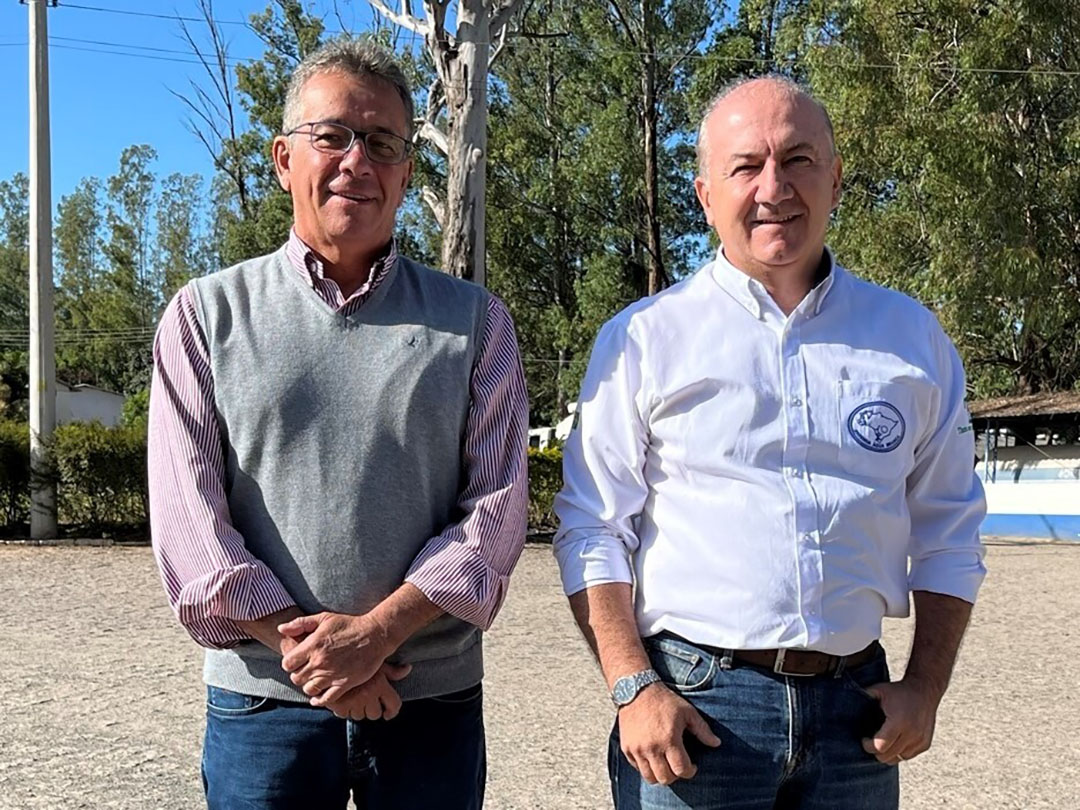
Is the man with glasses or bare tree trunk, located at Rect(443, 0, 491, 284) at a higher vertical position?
bare tree trunk, located at Rect(443, 0, 491, 284)

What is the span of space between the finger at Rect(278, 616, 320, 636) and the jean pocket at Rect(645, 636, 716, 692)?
2.07 ft

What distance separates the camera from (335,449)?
2041 mm

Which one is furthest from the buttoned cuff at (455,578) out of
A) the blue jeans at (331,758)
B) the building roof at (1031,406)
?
the building roof at (1031,406)

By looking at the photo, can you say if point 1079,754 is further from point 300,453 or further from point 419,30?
point 419,30

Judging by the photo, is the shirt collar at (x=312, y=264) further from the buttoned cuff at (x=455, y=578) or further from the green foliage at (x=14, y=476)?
the green foliage at (x=14, y=476)

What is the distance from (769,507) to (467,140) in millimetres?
10945

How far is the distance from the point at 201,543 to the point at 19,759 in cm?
338

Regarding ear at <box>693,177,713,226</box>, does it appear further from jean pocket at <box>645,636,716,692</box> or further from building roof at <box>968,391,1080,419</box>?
building roof at <box>968,391,1080,419</box>

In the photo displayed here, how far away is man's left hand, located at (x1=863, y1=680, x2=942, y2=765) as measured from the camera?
1.98m

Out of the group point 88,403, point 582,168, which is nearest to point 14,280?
point 88,403

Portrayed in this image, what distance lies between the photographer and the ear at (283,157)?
220 centimetres

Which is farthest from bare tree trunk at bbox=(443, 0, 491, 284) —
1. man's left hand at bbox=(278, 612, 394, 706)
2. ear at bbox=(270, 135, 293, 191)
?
man's left hand at bbox=(278, 612, 394, 706)

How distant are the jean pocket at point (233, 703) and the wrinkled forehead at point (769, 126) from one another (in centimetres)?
139

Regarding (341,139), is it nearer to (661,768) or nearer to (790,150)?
(790,150)
